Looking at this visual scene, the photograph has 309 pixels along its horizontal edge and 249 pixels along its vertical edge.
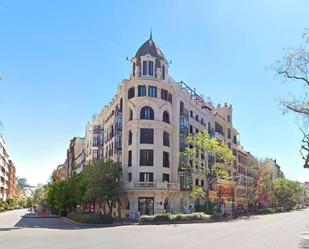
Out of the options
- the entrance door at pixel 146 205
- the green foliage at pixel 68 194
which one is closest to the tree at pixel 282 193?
the entrance door at pixel 146 205

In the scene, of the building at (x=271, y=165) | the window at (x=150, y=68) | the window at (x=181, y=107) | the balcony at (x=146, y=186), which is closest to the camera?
the balcony at (x=146, y=186)

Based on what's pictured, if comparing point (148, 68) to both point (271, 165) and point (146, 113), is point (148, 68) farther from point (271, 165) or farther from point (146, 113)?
point (271, 165)

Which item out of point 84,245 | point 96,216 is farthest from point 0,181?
point 84,245

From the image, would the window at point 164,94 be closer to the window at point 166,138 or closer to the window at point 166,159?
the window at point 166,138

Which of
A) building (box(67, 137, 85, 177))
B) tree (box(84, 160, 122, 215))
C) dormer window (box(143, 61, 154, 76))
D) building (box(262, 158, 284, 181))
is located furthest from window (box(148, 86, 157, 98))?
building (box(67, 137, 85, 177))

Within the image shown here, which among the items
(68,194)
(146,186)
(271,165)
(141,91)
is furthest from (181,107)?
(271,165)

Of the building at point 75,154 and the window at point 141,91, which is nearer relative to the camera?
the window at point 141,91

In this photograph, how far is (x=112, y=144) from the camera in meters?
69.1

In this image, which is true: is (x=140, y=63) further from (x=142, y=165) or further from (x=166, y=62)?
(x=142, y=165)

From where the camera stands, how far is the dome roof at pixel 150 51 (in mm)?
63625

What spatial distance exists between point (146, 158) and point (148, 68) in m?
12.3

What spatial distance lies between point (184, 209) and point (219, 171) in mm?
7250

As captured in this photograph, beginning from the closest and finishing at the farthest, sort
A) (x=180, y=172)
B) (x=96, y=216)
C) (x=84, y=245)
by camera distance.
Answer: (x=84, y=245) → (x=96, y=216) → (x=180, y=172)

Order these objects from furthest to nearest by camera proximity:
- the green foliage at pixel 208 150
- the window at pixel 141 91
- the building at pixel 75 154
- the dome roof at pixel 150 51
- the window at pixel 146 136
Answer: the building at pixel 75 154
the dome roof at pixel 150 51
the window at pixel 141 91
the window at pixel 146 136
the green foliage at pixel 208 150
